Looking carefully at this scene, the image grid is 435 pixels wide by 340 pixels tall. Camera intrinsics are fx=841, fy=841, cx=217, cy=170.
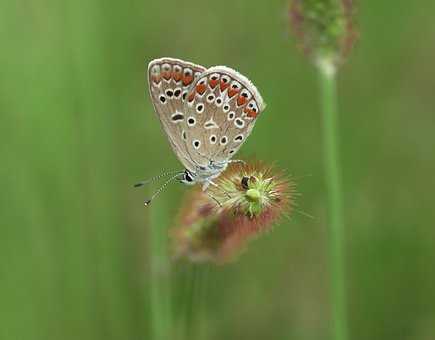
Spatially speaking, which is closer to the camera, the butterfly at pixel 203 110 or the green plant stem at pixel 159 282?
the butterfly at pixel 203 110

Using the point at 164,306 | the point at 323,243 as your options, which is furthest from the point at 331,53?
the point at 323,243

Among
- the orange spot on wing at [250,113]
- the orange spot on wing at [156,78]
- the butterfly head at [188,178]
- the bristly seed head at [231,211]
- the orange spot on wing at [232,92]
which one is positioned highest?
the orange spot on wing at [156,78]

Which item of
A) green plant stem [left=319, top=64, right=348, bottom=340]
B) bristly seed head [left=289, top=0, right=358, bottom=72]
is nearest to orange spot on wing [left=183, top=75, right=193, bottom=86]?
green plant stem [left=319, top=64, right=348, bottom=340]

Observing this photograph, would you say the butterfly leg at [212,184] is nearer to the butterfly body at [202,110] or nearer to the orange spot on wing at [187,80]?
the butterfly body at [202,110]

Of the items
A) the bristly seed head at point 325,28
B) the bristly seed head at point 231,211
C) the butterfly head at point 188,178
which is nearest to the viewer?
the bristly seed head at point 231,211

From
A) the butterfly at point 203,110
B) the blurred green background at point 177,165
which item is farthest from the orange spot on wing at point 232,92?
the blurred green background at point 177,165

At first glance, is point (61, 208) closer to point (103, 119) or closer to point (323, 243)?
point (103, 119)
